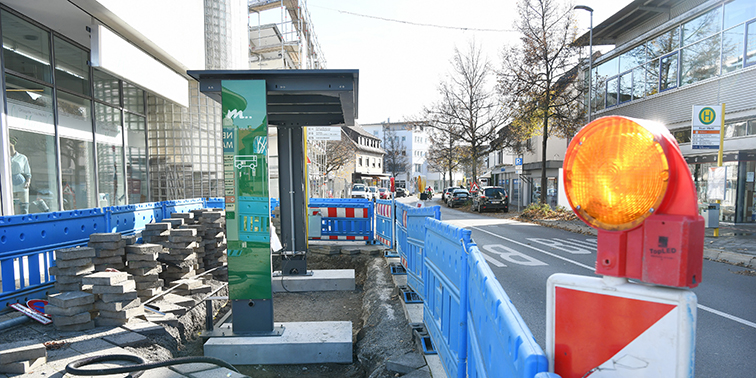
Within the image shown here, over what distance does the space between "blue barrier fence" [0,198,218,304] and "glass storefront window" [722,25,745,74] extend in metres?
19.4

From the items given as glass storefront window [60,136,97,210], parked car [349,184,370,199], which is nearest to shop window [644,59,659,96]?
glass storefront window [60,136,97,210]

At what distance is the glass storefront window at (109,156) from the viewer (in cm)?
1188

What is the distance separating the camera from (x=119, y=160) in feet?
43.1

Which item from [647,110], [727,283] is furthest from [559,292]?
[647,110]

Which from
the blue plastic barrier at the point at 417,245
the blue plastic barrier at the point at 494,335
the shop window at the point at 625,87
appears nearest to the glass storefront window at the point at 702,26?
the shop window at the point at 625,87

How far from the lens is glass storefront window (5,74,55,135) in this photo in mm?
8477

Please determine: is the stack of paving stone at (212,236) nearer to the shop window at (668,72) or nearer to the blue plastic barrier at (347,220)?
the blue plastic barrier at (347,220)

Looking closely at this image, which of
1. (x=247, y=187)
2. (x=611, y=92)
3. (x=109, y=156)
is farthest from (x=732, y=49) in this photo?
(x=109, y=156)

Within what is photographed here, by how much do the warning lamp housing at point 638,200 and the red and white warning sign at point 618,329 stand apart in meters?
0.05

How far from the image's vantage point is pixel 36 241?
5418 mm

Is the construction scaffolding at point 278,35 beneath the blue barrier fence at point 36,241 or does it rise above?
above

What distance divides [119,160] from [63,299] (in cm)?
1043

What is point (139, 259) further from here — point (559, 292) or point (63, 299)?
point (559, 292)

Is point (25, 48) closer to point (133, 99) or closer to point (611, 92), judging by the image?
point (133, 99)
